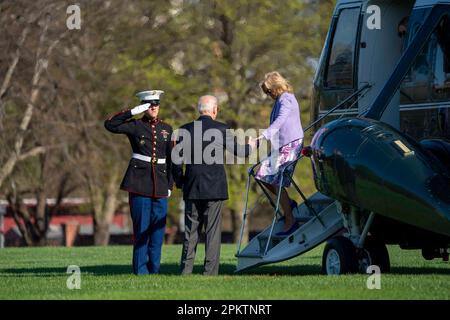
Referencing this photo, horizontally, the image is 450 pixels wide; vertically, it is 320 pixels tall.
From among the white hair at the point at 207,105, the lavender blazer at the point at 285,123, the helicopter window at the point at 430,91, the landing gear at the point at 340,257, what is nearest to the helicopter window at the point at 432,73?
the helicopter window at the point at 430,91

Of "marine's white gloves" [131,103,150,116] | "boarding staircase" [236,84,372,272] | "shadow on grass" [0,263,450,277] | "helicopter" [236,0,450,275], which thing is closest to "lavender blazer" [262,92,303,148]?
"boarding staircase" [236,84,372,272]

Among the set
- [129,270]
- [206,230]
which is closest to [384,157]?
[206,230]

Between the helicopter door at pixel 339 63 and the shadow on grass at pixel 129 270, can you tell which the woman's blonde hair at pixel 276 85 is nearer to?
the helicopter door at pixel 339 63

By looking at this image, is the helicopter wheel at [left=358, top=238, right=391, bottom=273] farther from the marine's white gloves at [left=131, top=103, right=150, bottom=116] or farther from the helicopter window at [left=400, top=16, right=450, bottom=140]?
the marine's white gloves at [left=131, top=103, right=150, bottom=116]

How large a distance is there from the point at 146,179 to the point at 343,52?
124 inches

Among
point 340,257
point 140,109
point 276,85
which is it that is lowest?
point 340,257

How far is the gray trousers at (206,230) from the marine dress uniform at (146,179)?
427 millimetres

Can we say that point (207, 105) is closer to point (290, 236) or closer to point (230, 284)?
point (290, 236)

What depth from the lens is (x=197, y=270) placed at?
1556cm

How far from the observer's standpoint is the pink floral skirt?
45.5 ft

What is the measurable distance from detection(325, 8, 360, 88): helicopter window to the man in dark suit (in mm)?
2139
